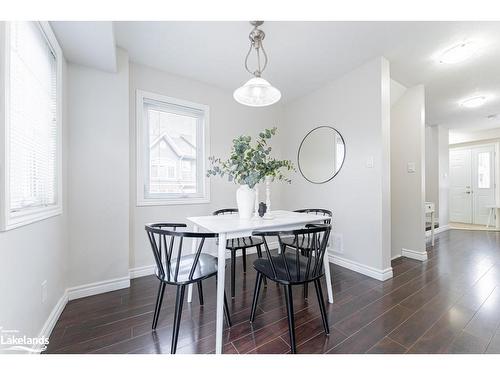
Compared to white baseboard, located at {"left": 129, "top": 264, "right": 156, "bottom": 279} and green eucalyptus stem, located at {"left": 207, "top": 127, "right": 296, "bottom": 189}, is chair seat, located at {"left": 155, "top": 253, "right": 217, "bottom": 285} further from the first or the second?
white baseboard, located at {"left": 129, "top": 264, "right": 156, "bottom": 279}

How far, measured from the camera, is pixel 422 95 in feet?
9.39

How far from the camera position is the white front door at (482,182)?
5.35 meters

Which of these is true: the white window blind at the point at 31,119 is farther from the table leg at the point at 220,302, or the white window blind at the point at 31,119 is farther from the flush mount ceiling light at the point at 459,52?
the flush mount ceiling light at the point at 459,52

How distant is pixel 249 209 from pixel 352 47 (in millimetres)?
1966

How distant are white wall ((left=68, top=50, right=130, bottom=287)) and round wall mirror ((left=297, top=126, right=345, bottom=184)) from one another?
2391 mm

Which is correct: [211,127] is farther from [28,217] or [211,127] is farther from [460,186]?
[460,186]

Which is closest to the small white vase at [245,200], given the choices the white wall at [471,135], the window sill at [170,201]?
the window sill at [170,201]

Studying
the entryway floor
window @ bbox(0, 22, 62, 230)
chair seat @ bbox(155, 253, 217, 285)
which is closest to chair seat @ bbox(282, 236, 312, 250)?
chair seat @ bbox(155, 253, 217, 285)

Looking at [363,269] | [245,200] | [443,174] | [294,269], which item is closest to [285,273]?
[294,269]

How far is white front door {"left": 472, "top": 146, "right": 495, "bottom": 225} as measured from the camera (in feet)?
17.5

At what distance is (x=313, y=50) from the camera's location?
2.21m

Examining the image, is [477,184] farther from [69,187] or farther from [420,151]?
[69,187]

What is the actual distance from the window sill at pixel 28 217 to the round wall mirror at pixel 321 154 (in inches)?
113
